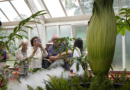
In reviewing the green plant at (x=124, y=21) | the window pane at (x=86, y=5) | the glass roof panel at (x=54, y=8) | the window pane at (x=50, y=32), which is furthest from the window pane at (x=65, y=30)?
the green plant at (x=124, y=21)

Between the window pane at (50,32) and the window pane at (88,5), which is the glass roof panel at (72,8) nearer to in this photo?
the window pane at (88,5)

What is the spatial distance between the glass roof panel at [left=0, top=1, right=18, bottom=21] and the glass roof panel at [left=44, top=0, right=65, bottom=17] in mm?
1722

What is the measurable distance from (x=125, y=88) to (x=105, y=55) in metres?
0.07

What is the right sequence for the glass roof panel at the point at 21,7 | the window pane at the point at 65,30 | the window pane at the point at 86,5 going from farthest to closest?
the window pane at the point at 65,30, the glass roof panel at the point at 21,7, the window pane at the point at 86,5

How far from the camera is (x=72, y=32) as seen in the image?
6.30m

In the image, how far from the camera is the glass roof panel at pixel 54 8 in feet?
19.9

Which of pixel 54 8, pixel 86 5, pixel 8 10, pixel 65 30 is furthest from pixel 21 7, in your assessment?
pixel 86 5

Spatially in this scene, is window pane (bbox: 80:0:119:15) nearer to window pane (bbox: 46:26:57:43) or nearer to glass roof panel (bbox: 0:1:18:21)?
window pane (bbox: 46:26:57:43)

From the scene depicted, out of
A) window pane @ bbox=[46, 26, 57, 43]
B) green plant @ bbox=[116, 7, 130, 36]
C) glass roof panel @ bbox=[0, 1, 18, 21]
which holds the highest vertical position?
glass roof panel @ bbox=[0, 1, 18, 21]

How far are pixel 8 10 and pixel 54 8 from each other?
88.1 inches

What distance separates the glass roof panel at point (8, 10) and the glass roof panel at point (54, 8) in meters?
1.72

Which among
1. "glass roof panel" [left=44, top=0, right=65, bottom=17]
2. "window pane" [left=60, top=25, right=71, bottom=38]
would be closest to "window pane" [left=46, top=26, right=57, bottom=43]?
"window pane" [left=60, top=25, right=71, bottom=38]

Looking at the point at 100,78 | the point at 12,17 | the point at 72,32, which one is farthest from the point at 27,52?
the point at 12,17

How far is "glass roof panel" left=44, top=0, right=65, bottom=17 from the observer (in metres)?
6.06
